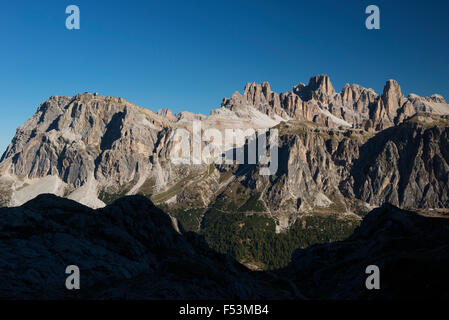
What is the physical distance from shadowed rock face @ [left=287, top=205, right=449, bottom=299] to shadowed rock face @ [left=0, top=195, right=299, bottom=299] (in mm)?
13369

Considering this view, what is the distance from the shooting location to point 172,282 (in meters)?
48.4

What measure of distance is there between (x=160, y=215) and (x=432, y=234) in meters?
71.1

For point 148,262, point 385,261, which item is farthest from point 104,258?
point 385,261

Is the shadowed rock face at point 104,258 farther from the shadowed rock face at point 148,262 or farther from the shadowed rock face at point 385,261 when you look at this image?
the shadowed rock face at point 385,261

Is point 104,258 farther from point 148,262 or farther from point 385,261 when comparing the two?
point 385,261

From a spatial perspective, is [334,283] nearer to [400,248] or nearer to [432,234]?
[400,248]

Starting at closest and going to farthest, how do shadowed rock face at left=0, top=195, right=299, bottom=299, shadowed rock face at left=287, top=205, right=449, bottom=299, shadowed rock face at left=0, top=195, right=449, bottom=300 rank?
shadowed rock face at left=0, top=195, right=299, bottom=299
shadowed rock face at left=0, top=195, right=449, bottom=300
shadowed rock face at left=287, top=205, right=449, bottom=299

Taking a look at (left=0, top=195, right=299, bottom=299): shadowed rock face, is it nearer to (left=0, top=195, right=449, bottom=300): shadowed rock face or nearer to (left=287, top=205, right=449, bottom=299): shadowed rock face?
(left=0, top=195, right=449, bottom=300): shadowed rock face

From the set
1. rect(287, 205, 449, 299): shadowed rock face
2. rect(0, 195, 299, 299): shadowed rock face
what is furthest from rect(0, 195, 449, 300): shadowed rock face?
rect(287, 205, 449, 299): shadowed rock face

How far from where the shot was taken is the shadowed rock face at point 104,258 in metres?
46.1

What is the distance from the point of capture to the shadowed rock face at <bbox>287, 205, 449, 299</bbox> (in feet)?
197

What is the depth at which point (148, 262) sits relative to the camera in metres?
66.8

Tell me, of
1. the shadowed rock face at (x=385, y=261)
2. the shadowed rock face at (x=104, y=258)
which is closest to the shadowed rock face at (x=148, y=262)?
the shadowed rock face at (x=104, y=258)
